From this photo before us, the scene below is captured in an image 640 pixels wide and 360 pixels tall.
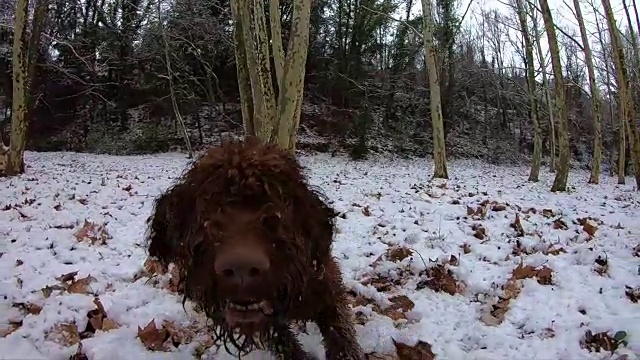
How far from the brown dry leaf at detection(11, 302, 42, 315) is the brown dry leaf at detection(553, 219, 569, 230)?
6.00 m

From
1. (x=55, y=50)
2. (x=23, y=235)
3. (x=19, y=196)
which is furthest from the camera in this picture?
(x=55, y=50)

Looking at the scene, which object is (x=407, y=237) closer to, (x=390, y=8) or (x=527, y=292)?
(x=527, y=292)

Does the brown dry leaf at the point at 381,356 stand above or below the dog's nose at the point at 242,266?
below

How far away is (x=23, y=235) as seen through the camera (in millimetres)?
5992

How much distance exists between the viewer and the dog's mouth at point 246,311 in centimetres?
228

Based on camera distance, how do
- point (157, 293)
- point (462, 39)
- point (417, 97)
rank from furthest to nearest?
point (462, 39), point (417, 97), point (157, 293)

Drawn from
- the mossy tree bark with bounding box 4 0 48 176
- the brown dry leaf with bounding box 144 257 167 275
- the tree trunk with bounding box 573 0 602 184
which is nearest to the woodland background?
the tree trunk with bounding box 573 0 602 184

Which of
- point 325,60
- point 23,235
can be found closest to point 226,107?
point 325,60

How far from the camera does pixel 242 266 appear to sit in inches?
83.0

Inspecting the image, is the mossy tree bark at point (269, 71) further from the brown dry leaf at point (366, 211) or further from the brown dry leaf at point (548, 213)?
the brown dry leaf at point (548, 213)

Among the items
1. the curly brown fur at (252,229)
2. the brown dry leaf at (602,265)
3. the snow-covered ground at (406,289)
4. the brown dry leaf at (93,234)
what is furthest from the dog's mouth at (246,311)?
the brown dry leaf at (93,234)

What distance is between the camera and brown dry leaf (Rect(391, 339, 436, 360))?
325cm

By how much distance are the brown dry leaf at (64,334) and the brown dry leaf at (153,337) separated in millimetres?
386

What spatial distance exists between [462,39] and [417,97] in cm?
769
